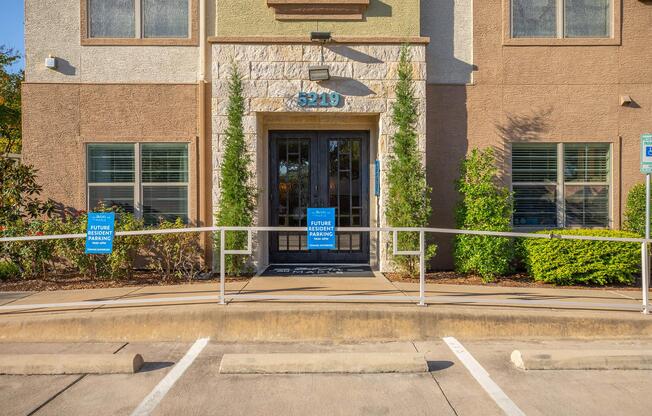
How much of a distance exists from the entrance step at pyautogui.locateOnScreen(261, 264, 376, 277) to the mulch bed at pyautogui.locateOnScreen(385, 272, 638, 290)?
56 centimetres

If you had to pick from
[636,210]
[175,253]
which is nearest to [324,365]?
[175,253]

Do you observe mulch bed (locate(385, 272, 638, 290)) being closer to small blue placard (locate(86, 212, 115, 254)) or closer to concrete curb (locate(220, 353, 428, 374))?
concrete curb (locate(220, 353, 428, 374))

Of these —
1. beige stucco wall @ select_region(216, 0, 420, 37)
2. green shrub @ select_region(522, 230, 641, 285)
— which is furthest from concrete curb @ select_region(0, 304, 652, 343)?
beige stucco wall @ select_region(216, 0, 420, 37)

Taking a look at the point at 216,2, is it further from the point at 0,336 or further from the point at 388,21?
the point at 0,336

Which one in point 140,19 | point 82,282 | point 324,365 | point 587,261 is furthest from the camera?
point 140,19

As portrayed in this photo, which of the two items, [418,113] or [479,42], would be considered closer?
[418,113]

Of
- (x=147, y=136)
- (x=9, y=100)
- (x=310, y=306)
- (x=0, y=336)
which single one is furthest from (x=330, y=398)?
(x=9, y=100)

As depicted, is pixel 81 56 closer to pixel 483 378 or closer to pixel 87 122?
pixel 87 122

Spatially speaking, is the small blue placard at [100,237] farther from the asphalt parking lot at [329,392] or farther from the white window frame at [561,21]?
the white window frame at [561,21]

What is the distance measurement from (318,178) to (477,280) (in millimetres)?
3607

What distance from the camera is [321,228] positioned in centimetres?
646

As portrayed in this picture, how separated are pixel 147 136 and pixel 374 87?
441 cm

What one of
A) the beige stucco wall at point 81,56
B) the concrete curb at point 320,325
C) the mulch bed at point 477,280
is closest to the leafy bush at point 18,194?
the beige stucco wall at point 81,56

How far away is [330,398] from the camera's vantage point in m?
4.29
